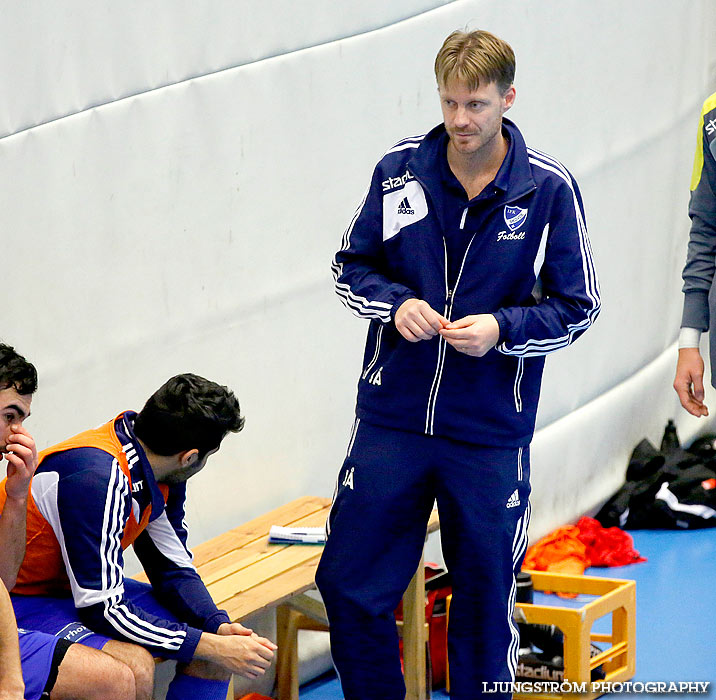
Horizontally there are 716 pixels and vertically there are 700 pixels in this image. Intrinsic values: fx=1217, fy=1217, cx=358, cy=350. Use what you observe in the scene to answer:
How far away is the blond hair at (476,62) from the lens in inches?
111

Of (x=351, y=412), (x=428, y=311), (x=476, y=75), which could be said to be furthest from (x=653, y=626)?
(x=476, y=75)

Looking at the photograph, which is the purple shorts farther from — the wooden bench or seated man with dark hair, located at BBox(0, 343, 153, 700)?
the wooden bench

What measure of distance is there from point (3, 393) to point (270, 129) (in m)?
1.48

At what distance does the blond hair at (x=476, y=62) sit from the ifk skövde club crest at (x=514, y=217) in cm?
28

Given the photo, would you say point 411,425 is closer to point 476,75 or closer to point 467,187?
point 467,187

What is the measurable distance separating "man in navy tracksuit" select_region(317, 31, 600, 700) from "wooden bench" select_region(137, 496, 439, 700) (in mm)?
429

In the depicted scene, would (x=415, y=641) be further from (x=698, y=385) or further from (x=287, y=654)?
(x=698, y=385)

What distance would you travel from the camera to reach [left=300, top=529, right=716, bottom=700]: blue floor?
4102mm

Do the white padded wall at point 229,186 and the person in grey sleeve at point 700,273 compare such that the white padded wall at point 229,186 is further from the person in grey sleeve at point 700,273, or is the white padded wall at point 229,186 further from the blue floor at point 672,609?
the person in grey sleeve at point 700,273

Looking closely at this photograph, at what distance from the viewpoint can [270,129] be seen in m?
3.90

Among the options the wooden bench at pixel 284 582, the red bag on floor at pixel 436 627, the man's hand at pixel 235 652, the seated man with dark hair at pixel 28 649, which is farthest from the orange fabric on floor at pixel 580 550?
the seated man with dark hair at pixel 28 649

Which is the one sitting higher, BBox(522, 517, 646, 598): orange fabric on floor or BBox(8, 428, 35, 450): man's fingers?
BBox(8, 428, 35, 450): man's fingers

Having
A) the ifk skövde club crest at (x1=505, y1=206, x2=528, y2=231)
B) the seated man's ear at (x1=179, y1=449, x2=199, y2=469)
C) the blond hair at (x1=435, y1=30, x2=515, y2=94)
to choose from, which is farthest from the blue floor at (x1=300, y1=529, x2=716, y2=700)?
the blond hair at (x1=435, y1=30, x2=515, y2=94)

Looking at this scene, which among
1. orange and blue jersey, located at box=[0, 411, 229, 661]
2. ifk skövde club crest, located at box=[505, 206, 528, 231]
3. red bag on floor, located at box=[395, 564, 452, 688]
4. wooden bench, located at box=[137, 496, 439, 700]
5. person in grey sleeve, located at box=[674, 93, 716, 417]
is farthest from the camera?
red bag on floor, located at box=[395, 564, 452, 688]
